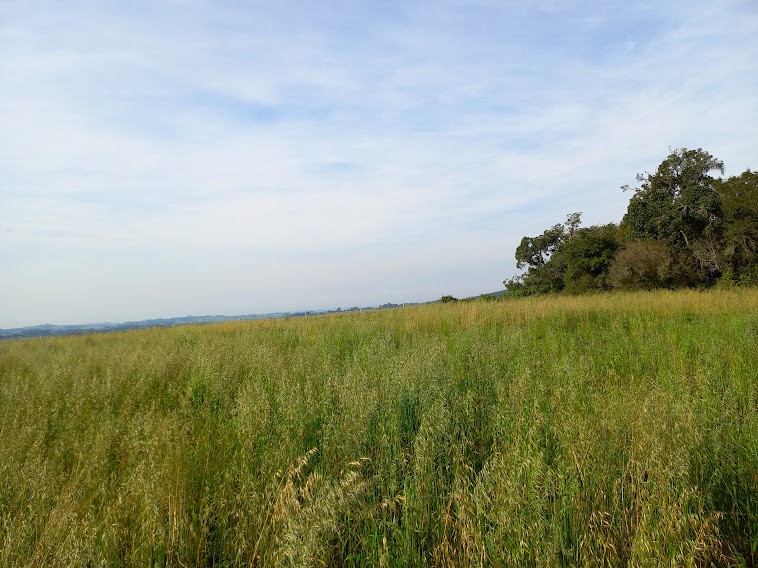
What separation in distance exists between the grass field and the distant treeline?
21.7 m

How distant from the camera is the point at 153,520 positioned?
1835 mm

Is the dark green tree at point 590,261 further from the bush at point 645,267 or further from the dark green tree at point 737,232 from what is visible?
the dark green tree at point 737,232

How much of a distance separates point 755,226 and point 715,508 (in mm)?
27600

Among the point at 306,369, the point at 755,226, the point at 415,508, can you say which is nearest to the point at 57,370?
the point at 306,369

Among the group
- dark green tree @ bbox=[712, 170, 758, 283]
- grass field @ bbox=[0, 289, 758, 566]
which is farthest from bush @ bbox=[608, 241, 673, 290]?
grass field @ bbox=[0, 289, 758, 566]

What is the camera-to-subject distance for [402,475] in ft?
8.14

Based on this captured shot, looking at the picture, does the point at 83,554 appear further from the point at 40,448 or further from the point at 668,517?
the point at 668,517

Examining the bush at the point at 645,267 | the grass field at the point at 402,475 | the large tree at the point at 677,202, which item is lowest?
the grass field at the point at 402,475

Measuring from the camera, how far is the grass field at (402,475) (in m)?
1.73

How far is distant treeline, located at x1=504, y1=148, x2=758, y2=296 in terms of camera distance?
21.6m

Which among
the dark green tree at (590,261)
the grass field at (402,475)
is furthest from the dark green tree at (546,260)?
the grass field at (402,475)

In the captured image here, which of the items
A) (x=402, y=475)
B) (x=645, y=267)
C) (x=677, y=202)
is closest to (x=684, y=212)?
(x=677, y=202)

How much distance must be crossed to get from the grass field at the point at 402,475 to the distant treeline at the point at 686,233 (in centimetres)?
2167

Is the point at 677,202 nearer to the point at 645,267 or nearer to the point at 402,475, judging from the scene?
the point at 645,267
